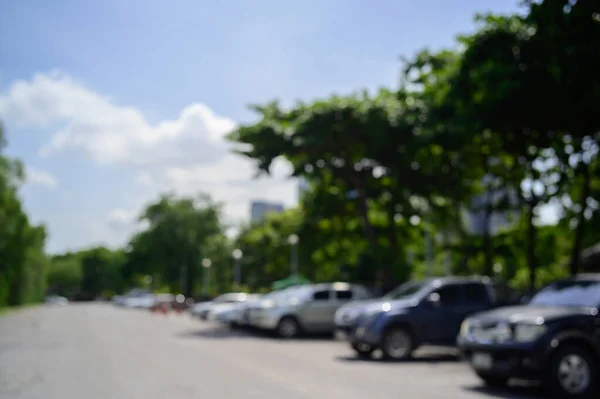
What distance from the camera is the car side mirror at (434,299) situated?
16.4 meters

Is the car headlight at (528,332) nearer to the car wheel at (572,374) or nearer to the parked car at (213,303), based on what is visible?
the car wheel at (572,374)

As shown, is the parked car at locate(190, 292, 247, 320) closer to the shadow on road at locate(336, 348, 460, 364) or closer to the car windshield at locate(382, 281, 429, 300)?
the shadow on road at locate(336, 348, 460, 364)

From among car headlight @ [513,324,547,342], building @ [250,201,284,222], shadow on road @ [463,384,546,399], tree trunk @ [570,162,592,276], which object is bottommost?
shadow on road @ [463,384,546,399]

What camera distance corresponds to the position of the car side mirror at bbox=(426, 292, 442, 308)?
16375mm

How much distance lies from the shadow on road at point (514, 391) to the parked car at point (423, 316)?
4478 millimetres

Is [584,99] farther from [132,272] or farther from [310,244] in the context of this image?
A: [132,272]

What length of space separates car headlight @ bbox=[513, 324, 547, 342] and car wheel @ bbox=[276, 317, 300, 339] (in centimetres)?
1456

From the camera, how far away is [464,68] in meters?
17.7

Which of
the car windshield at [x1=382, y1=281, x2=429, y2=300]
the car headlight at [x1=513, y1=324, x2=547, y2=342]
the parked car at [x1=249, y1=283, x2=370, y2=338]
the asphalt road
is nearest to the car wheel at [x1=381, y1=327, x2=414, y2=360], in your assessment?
the asphalt road

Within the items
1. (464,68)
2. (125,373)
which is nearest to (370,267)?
(464,68)

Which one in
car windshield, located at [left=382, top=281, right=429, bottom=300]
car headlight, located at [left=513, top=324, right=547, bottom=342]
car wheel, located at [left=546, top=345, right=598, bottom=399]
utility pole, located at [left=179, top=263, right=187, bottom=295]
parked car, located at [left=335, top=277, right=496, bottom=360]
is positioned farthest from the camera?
utility pole, located at [left=179, top=263, right=187, bottom=295]

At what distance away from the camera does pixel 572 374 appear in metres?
10.0

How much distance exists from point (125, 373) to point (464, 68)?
10866 mm

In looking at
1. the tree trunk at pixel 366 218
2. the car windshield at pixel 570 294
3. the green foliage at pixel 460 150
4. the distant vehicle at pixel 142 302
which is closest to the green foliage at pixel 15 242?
the distant vehicle at pixel 142 302
